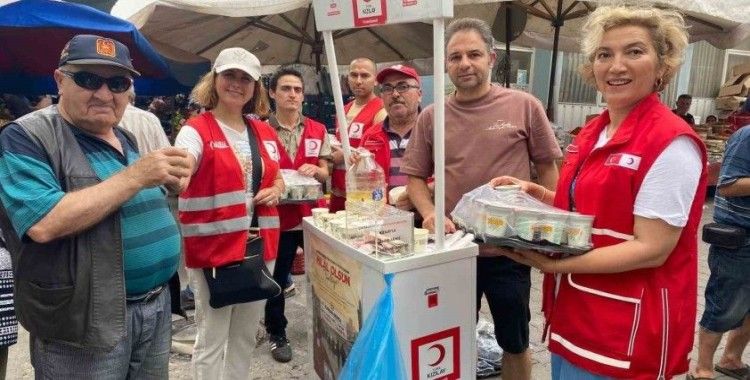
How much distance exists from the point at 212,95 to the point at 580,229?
2044 millimetres

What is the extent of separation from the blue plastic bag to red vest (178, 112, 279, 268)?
106cm

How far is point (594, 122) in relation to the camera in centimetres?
183

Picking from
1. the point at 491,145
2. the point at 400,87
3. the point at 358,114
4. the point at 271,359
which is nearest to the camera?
the point at 491,145

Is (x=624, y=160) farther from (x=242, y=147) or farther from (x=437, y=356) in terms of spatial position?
(x=242, y=147)

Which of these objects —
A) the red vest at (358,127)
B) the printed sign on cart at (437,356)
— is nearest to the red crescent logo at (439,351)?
the printed sign on cart at (437,356)

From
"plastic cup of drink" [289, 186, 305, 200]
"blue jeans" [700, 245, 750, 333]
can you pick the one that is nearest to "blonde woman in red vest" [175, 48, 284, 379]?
"plastic cup of drink" [289, 186, 305, 200]

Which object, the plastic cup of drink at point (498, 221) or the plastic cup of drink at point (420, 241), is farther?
the plastic cup of drink at point (420, 241)

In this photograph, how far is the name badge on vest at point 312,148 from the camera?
3787 millimetres

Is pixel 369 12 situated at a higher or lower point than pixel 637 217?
higher

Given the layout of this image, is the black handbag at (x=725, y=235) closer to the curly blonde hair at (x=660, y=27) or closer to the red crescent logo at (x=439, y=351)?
the curly blonde hair at (x=660, y=27)

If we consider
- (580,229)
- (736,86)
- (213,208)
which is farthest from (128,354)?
(736,86)

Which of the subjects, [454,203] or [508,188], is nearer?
[508,188]

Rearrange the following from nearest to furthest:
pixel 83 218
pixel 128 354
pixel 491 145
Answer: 1. pixel 83 218
2. pixel 128 354
3. pixel 491 145

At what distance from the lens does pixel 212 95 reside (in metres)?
2.79
